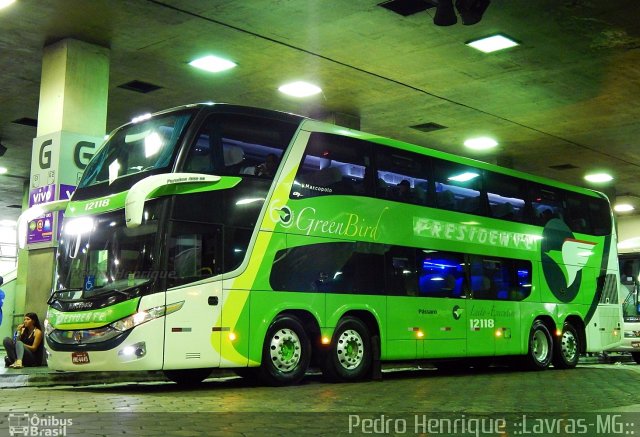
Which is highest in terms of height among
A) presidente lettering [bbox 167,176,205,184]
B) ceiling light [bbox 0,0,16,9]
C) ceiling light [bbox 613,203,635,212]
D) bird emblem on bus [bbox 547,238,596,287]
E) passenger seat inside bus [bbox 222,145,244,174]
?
ceiling light [bbox 613,203,635,212]

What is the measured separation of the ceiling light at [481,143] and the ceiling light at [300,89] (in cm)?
664

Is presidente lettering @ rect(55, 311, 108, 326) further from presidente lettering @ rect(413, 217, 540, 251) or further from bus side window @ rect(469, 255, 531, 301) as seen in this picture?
bus side window @ rect(469, 255, 531, 301)

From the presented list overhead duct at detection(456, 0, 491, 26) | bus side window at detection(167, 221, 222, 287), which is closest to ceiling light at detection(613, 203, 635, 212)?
overhead duct at detection(456, 0, 491, 26)

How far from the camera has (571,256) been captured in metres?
18.9

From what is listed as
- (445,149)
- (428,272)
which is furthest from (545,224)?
(445,149)

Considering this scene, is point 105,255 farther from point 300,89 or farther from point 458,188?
point 300,89

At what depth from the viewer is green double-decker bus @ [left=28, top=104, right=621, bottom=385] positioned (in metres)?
11.2

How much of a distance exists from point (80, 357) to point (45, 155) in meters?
5.59

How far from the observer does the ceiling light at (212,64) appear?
1639 cm

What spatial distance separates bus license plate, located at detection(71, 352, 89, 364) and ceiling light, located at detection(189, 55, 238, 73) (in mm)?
7301

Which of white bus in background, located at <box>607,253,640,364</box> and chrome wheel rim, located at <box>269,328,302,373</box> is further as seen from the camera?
white bus in background, located at <box>607,253,640,364</box>

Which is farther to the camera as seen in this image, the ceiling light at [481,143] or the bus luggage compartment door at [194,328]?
the ceiling light at [481,143]

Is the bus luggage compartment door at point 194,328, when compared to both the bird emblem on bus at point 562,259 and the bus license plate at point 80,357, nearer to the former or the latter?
the bus license plate at point 80,357

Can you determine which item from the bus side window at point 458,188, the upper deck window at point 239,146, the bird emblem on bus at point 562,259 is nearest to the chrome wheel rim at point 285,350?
the upper deck window at point 239,146
